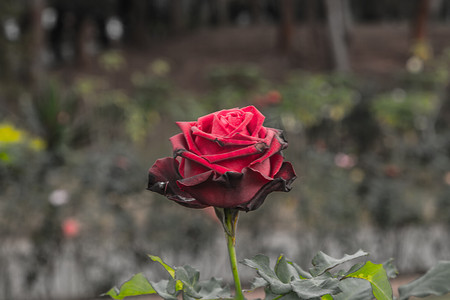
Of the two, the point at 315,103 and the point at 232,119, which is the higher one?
the point at 232,119

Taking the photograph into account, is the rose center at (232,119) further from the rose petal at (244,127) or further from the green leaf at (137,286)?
the green leaf at (137,286)

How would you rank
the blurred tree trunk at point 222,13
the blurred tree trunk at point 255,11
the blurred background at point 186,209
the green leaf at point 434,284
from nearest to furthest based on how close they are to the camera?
the green leaf at point 434,284 → the blurred background at point 186,209 → the blurred tree trunk at point 255,11 → the blurred tree trunk at point 222,13

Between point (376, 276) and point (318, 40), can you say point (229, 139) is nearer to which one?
point (376, 276)

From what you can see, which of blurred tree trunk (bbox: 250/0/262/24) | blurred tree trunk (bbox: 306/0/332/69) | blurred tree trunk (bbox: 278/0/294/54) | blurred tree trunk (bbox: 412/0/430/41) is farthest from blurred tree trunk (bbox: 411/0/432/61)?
blurred tree trunk (bbox: 250/0/262/24)

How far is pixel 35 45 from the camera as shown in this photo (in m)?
13.0

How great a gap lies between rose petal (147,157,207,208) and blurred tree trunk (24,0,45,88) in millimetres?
12629

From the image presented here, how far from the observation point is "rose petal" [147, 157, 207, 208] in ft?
2.30

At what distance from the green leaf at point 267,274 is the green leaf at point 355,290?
0.10m

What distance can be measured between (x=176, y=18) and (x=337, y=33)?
311 inches

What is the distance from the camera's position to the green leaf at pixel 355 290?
0.76 m

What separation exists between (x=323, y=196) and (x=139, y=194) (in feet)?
5.13

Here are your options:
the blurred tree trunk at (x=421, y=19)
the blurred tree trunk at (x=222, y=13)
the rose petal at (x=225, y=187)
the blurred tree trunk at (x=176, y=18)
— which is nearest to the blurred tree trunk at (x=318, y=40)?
the blurred tree trunk at (x=421, y=19)

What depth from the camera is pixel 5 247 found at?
13.8ft

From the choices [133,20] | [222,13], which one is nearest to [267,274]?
[133,20]
